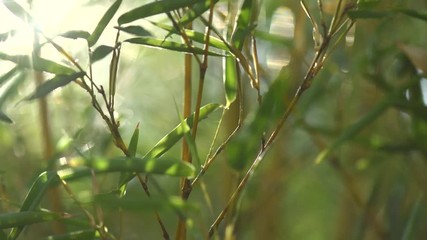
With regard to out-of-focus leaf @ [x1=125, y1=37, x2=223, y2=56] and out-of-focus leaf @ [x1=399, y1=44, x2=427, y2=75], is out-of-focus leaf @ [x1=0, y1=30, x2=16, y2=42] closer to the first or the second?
out-of-focus leaf @ [x1=125, y1=37, x2=223, y2=56]

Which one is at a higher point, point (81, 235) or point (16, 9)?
point (16, 9)

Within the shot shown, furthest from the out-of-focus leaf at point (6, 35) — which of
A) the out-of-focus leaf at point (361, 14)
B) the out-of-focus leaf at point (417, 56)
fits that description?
the out-of-focus leaf at point (417, 56)

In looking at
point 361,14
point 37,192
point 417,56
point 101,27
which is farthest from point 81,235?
point 417,56

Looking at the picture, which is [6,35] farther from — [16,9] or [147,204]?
[147,204]

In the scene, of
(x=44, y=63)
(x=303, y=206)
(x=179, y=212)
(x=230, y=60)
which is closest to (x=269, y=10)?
(x=230, y=60)

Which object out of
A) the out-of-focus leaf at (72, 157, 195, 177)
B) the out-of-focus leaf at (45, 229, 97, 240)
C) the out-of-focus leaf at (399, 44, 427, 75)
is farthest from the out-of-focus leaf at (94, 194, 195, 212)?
the out-of-focus leaf at (399, 44, 427, 75)

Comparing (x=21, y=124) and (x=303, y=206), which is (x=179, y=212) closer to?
(x=21, y=124)

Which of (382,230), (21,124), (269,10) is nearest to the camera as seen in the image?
(269,10)
